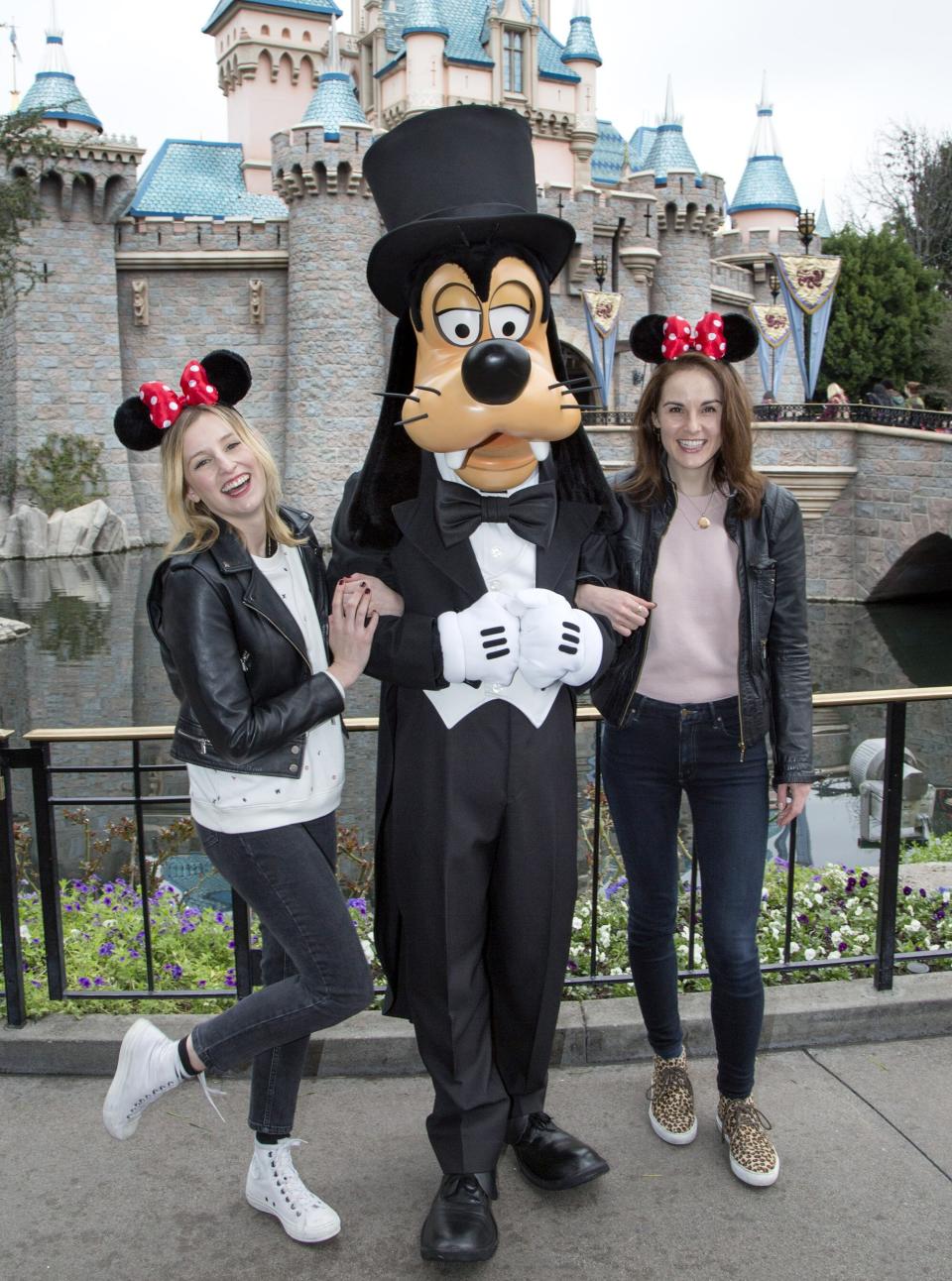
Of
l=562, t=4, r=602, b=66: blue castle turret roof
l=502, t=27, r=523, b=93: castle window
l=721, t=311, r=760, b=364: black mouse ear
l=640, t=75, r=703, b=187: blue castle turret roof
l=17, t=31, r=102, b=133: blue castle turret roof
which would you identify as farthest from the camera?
l=562, t=4, r=602, b=66: blue castle turret roof

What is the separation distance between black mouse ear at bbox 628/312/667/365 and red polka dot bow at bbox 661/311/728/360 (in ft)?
0.31

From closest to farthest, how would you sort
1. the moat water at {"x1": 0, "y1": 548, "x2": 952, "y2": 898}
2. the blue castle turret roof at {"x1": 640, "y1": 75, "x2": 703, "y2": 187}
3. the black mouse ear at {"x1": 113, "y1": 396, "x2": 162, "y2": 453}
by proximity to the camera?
the black mouse ear at {"x1": 113, "y1": 396, "x2": 162, "y2": 453}
the moat water at {"x1": 0, "y1": 548, "x2": 952, "y2": 898}
the blue castle turret roof at {"x1": 640, "y1": 75, "x2": 703, "y2": 187}

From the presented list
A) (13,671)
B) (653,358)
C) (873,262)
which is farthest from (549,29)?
(653,358)

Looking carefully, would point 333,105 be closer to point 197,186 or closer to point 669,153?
point 197,186

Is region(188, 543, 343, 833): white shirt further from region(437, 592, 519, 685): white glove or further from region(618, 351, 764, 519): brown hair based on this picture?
region(618, 351, 764, 519): brown hair

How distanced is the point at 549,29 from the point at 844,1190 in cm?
2997

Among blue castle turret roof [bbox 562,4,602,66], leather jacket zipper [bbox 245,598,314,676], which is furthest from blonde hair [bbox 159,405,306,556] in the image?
blue castle turret roof [bbox 562,4,602,66]

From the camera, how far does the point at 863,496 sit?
1717 cm

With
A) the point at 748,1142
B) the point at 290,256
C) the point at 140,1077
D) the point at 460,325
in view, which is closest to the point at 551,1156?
the point at 748,1142

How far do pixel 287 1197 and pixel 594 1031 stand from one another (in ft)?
2.76

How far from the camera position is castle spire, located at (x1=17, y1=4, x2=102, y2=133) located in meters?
22.7

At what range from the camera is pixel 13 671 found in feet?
41.8

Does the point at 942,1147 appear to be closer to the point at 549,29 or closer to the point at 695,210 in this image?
the point at 695,210

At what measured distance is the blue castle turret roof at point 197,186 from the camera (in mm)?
24531
